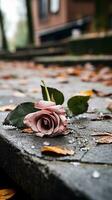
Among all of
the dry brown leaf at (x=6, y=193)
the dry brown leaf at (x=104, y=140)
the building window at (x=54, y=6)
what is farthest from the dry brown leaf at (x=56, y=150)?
the building window at (x=54, y=6)

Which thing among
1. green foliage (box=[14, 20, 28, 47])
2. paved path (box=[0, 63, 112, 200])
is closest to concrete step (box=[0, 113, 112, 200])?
paved path (box=[0, 63, 112, 200])

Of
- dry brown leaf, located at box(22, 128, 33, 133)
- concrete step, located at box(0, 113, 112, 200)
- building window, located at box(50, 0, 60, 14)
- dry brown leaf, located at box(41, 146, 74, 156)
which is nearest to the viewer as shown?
concrete step, located at box(0, 113, 112, 200)

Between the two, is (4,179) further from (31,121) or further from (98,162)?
(98,162)

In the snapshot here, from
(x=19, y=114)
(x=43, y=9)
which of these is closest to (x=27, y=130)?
(x=19, y=114)

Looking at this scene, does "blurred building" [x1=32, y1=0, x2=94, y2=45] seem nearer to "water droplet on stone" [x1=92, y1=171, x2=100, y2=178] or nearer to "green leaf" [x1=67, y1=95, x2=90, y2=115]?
"green leaf" [x1=67, y1=95, x2=90, y2=115]

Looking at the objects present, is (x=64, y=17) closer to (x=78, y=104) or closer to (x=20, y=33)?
(x=78, y=104)

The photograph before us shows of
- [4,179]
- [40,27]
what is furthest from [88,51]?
[40,27]

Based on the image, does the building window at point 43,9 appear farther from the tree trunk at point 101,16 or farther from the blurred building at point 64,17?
the tree trunk at point 101,16
